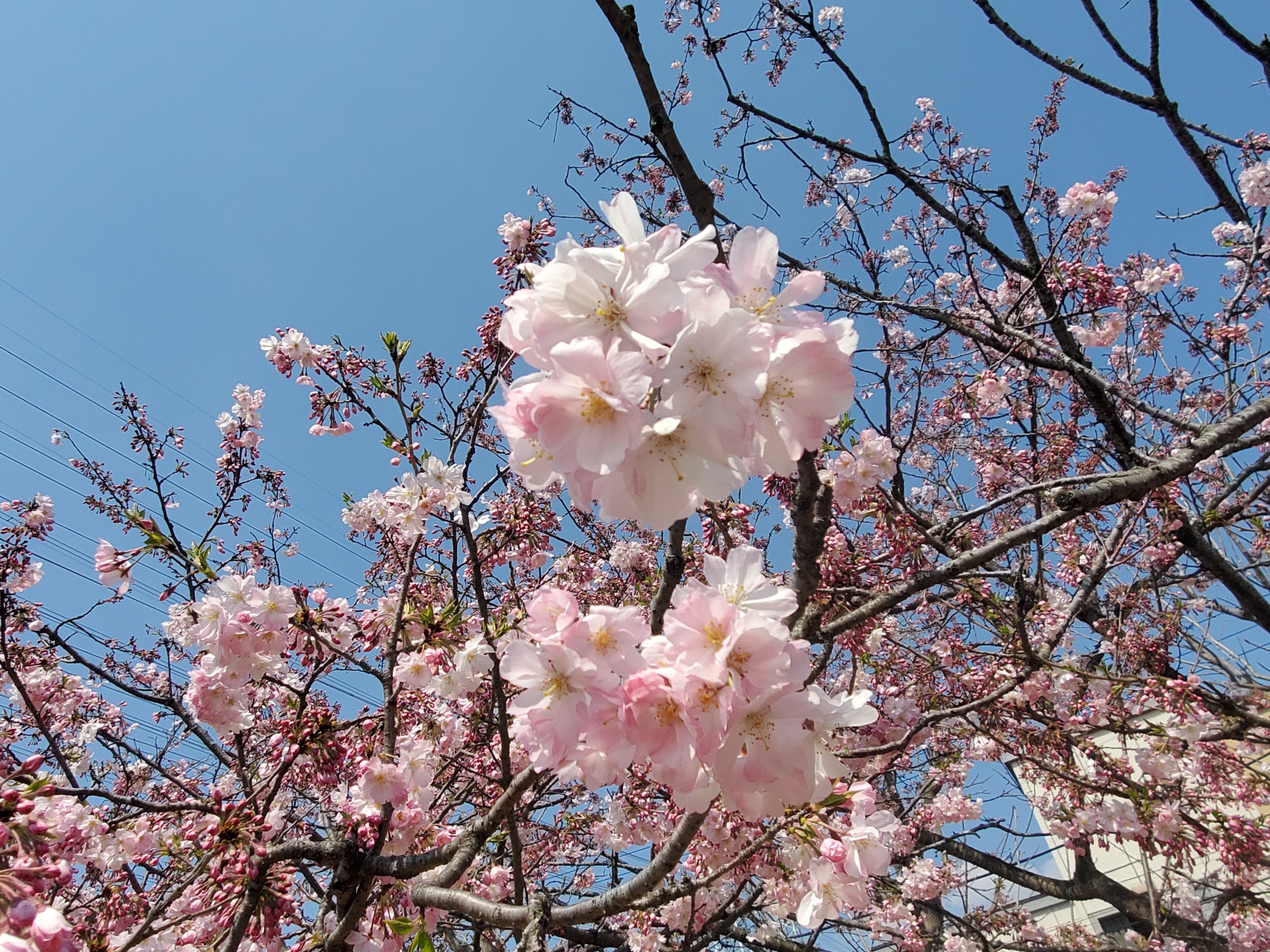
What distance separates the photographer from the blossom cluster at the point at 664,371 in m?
1.04

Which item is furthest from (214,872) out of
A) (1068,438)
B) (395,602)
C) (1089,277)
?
(1068,438)

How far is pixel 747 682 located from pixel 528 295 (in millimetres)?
797

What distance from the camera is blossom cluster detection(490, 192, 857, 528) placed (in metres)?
1.04

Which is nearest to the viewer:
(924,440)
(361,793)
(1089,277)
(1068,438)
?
(361,793)

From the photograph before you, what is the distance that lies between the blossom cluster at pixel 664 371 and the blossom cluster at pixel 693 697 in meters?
0.23

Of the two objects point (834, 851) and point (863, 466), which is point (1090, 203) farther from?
point (834, 851)

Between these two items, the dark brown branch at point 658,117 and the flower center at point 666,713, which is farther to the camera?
the dark brown branch at point 658,117

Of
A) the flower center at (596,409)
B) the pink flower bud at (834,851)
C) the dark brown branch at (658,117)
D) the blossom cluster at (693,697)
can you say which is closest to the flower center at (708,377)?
the flower center at (596,409)

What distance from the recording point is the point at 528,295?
114 cm

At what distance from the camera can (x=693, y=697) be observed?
1084 millimetres

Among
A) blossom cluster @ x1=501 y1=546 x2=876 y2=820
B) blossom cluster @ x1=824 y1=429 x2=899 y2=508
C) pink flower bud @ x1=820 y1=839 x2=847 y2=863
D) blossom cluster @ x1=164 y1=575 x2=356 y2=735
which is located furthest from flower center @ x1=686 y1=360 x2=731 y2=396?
blossom cluster @ x1=164 y1=575 x2=356 y2=735

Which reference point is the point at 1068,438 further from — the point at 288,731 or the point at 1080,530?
the point at 288,731

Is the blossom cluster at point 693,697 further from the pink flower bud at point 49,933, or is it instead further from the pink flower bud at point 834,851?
the pink flower bud at point 49,933

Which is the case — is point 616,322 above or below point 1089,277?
below
